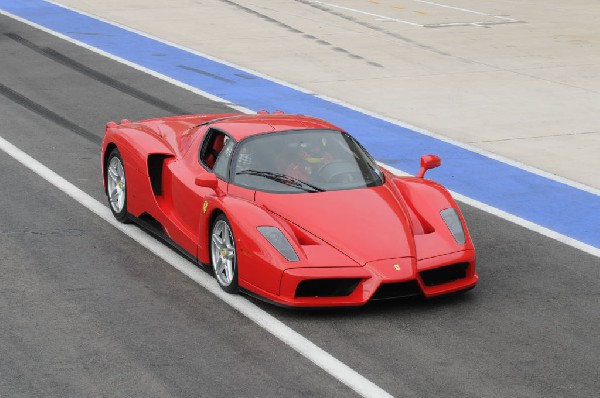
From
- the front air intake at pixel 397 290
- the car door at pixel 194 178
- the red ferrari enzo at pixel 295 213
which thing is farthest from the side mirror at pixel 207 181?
the front air intake at pixel 397 290

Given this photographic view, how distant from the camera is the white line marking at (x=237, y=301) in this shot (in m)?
8.51

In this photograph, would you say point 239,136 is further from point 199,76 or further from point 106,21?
point 106,21

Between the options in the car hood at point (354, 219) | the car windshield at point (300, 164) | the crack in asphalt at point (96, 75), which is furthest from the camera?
the crack in asphalt at point (96, 75)

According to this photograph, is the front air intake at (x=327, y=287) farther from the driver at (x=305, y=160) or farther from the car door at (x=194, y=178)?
the car door at (x=194, y=178)

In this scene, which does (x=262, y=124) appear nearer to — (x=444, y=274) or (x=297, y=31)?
(x=444, y=274)

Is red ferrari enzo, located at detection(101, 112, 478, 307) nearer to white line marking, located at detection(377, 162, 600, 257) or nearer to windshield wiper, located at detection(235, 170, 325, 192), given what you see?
windshield wiper, located at detection(235, 170, 325, 192)

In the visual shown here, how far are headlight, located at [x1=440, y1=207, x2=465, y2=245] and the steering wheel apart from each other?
2.69 feet

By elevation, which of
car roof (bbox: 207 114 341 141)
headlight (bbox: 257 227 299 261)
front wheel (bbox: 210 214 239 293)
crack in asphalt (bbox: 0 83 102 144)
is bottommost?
crack in asphalt (bbox: 0 83 102 144)

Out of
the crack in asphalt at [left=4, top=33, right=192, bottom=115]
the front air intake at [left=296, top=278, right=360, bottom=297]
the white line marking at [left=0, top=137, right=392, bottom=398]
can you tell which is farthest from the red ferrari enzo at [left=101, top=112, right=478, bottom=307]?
the crack in asphalt at [left=4, top=33, right=192, bottom=115]

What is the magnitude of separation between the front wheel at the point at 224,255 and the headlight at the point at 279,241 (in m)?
0.38

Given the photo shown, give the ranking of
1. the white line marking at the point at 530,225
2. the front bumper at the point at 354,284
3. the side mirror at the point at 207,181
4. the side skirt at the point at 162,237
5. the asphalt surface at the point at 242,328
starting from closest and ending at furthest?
the asphalt surface at the point at 242,328, the front bumper at the point at 354,284, the side mirror at the point at 207,181, the side skirt at the point at 162,237, the white line marking at the point at 530,225

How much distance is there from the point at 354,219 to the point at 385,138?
7.39 metres

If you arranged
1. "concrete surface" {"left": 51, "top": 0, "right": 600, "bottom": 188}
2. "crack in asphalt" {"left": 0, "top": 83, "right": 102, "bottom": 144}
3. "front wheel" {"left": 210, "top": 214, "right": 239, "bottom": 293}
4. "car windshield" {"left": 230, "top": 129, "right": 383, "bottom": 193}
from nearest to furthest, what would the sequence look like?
1. "front wheel" {"left": 210, "top": 214, "right": 239, "bottom": 293}
2. "car windshield" {"left": 230, "top": 129, "right": 383, "bottom": 193}
3. "crack in asphalt" {"left": 0, "top": 83, "right": 102, "bottom": 144}
4. "concrete surface" {"left": 51, "top": 0, "right": 600, "bottom": 188}

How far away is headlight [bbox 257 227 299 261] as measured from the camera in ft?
32.0
